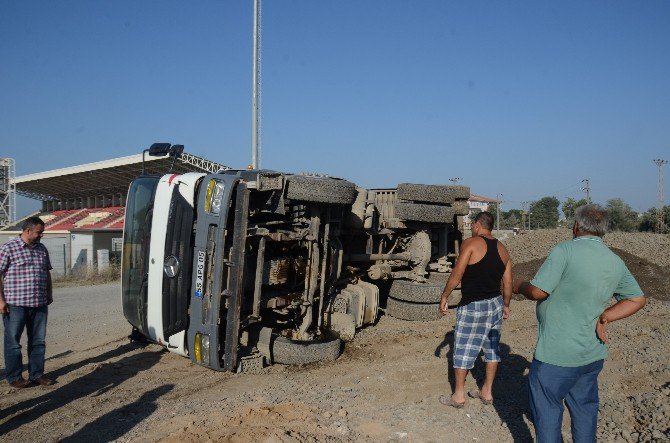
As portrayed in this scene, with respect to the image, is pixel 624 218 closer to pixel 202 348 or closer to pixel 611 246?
pixel 611 246

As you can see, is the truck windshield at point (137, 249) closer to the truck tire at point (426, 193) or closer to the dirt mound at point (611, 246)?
the truck tire at point (426, 193)

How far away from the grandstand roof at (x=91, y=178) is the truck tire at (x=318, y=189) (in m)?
12.1

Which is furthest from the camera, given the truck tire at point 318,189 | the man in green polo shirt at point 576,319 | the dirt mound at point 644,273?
the dirt mound at point 644,273

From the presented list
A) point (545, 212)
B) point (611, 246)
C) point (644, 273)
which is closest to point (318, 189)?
point (644, 273)

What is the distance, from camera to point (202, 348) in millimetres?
4930

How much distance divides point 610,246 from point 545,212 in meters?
49.8

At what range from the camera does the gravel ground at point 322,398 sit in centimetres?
380

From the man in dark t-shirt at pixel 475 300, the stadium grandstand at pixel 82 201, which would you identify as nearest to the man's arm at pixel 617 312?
the man in dark t-shirt at pixel 475 300

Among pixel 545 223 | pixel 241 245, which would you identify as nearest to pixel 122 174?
pixel 241 245

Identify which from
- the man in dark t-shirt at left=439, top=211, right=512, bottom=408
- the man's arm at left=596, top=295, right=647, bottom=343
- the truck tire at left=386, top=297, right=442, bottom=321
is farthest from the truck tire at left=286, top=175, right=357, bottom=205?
the man's arm at left=596, top=295, right=647, bottom=343

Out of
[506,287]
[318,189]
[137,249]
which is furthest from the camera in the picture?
[318,189]

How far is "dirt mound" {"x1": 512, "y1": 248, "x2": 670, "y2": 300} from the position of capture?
10258mm

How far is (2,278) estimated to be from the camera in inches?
197

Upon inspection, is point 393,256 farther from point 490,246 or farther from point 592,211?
point 592,211
